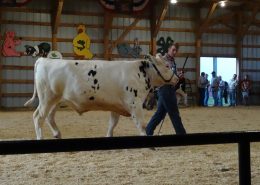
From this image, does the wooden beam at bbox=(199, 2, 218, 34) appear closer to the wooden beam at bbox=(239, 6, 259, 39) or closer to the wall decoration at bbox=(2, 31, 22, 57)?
the wooden beam at bbox=(239, 6, 259, 39)

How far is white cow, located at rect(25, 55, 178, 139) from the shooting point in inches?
313

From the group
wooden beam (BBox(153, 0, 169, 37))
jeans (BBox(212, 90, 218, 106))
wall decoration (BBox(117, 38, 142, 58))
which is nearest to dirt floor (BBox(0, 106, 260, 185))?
wooden beam (BBox(153, 0, 169, 37))

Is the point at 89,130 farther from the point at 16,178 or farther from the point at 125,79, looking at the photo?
the point at 16,178

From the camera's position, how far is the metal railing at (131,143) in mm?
2240

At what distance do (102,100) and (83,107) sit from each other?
382 mm

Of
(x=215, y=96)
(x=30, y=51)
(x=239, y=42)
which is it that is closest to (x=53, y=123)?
(x=30, y=51)

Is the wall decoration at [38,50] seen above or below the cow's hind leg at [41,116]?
above

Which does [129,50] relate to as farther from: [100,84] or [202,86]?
[100,84]

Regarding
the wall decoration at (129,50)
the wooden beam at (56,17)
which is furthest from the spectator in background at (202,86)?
the wooden beam at (56,17)

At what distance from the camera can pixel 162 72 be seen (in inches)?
327

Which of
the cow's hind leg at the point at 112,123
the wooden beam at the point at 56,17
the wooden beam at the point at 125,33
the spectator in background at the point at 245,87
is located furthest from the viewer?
the spectator in background at the point at 245,87

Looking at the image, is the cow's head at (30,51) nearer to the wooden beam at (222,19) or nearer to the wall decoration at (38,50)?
the wall decoration at (38,50)

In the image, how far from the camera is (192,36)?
28156 mm

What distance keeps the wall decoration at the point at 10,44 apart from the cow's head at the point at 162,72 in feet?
54.4
